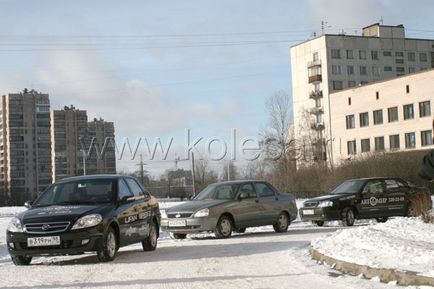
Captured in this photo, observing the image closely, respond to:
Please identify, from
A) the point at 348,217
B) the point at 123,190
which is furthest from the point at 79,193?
the point at 348,217

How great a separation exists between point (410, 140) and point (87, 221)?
69.1 meters

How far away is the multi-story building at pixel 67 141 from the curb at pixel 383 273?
72.7 m

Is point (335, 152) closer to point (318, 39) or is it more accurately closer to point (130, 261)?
point (318, 39)

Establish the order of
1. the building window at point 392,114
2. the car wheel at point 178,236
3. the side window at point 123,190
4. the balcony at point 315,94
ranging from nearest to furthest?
1. the side window at point 123,190
2. the car wheel at point 178,236
3. the building window at point 392,114
4. the balcony at point 315,94

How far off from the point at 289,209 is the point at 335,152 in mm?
71588

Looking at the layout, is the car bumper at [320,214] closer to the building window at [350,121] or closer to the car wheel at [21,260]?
the car wheel at [21,260]

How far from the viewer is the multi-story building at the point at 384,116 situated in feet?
242

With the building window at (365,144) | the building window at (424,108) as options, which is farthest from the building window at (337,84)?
the building window at (424,108)

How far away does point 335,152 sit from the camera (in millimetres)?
89938

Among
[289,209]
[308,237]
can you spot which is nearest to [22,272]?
[308,237]

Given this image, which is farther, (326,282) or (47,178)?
(47,178)

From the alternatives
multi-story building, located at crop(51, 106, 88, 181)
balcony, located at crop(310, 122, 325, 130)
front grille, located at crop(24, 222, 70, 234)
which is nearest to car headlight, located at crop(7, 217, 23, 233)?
front grille, located at crop(24, 222, 70, 234)

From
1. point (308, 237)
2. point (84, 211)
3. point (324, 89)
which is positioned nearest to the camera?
point (84, 211)

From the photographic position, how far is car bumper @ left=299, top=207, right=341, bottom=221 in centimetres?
2112
